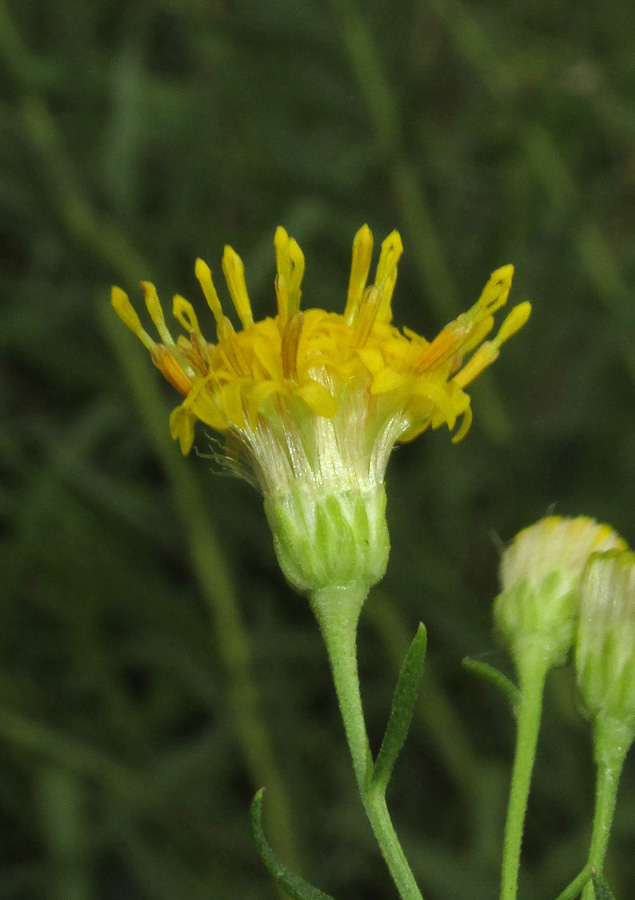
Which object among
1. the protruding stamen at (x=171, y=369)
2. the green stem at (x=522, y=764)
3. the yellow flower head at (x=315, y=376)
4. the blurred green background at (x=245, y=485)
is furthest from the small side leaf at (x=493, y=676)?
the blurred green background at (x=245, y=485)

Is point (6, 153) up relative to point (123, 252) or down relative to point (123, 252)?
up

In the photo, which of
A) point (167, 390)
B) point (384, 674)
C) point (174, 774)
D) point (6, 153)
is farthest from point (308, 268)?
point (174, 774)

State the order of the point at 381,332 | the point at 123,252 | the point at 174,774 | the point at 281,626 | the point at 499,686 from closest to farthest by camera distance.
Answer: the point at 499,686, the point at 381,332, the point at 174,774, the point at 123,252, the point at 281,626

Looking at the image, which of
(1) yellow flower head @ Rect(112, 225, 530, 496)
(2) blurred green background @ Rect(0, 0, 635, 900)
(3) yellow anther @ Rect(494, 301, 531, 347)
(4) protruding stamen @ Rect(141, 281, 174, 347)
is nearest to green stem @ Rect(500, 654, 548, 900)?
(1) yellow flower head @ Rect(112, 225, 530, 496)

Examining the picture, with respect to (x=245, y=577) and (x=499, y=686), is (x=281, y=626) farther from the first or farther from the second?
(x=499, y=686)

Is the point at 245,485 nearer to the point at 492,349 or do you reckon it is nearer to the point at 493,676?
the point at 492,349

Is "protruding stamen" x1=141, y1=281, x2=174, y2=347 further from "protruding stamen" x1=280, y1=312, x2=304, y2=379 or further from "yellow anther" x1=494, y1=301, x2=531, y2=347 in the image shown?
"yellow anther" x1=494, y1=301, x2=531, y2=347
